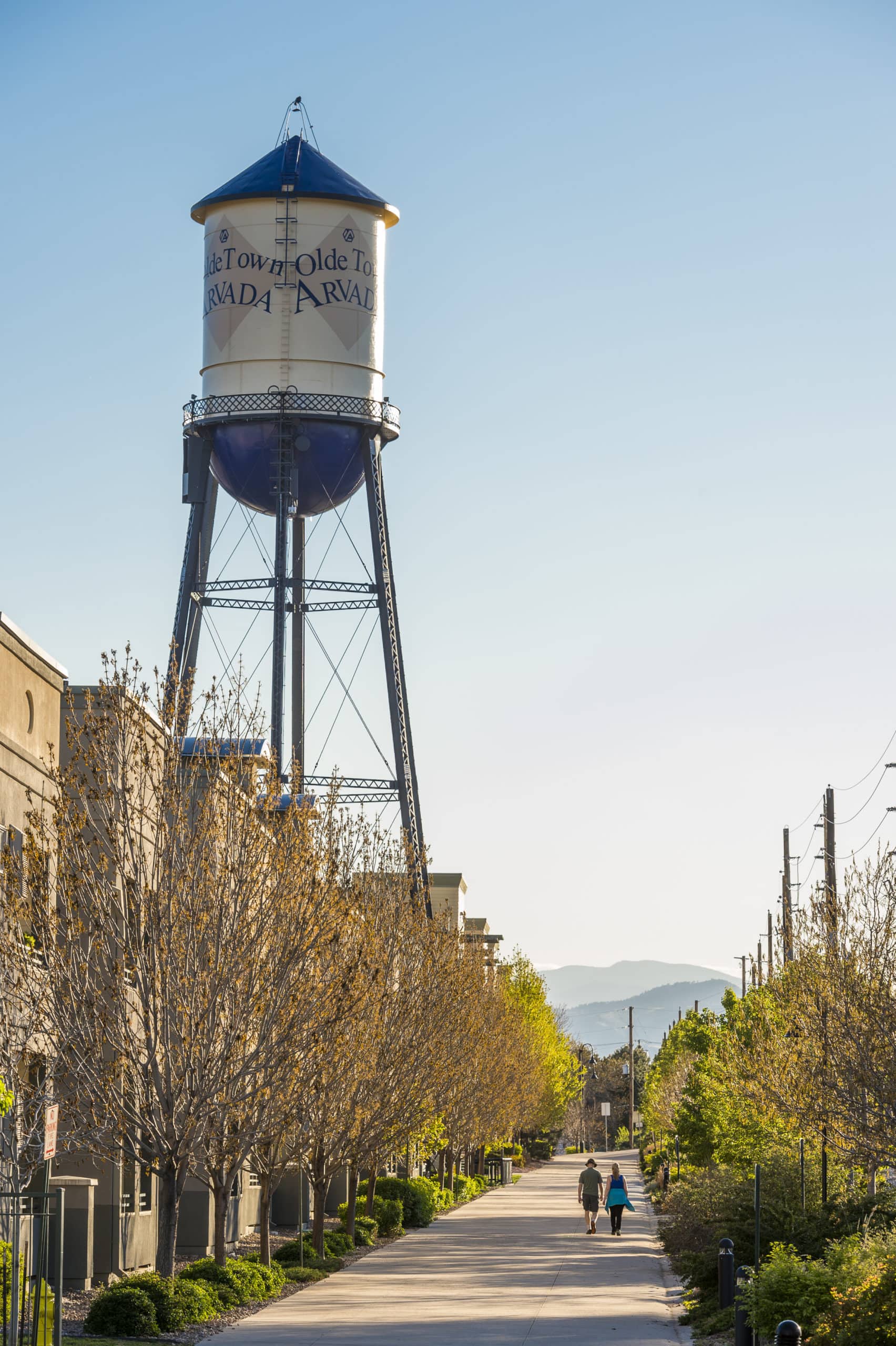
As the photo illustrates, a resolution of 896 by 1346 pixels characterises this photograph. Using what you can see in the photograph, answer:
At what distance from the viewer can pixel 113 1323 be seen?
19.2m

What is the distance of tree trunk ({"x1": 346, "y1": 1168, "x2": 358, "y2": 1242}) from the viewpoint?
32.4m

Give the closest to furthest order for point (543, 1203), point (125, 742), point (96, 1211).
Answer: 1. point (125, 742)
2. point (96, 1211)
3. point (543, 1203)

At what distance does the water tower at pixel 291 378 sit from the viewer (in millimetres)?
37875

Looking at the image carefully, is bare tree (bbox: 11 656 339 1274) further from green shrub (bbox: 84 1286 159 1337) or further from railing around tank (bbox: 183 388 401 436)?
railing around tank (bbox: 183 388 401 436)

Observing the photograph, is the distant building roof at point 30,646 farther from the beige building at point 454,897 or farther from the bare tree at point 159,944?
the beige building at point 454,897

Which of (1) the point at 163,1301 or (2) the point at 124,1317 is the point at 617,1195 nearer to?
(1) the point at 163,1301

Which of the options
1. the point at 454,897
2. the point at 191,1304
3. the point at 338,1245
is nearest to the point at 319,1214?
the point at 338,1245

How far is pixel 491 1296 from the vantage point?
24.2 meters

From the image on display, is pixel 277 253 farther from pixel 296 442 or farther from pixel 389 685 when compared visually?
pixel 389 685

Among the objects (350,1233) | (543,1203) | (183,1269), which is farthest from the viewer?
(543,1203)

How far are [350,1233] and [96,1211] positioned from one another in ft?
28.2

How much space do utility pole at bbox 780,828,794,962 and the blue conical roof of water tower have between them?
18068 millimetres

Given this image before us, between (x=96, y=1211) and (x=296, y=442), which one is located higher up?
(x=296, y=442)

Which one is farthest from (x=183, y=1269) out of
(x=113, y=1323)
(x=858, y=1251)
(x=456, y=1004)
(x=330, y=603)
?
(x=330, y=603)
